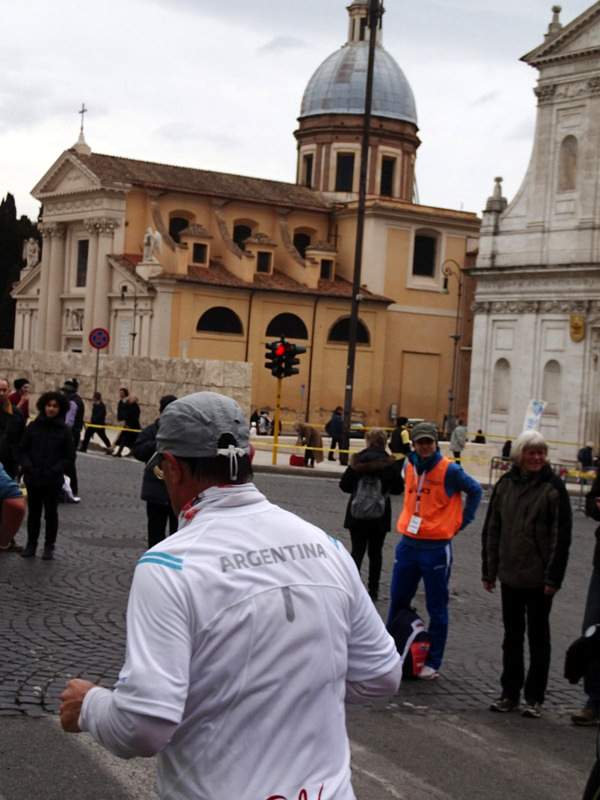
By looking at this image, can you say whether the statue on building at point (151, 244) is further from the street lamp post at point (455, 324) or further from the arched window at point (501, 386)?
the arched window at point (501, 386)

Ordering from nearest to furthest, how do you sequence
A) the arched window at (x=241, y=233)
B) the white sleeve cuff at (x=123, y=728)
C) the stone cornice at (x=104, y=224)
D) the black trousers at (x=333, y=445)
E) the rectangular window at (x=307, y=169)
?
the white sleeve cuff at (x=123, y=728) → the black trousers at (x=333, y=445) → the stone cornice at (x=104, y=224) → the arched window at (x=241, y=233) → the rectangular window at (x=307, y=169)

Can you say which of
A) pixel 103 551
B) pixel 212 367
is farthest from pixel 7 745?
pixel 212 367

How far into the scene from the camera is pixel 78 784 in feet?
18.2

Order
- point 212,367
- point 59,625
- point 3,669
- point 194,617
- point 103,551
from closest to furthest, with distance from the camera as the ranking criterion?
point 194,617
point 3,669
point 59,625
point 103,551
point 212,367

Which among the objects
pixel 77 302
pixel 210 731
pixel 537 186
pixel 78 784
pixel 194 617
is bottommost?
pixel 78 784

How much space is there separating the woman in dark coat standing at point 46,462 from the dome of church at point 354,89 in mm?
56451

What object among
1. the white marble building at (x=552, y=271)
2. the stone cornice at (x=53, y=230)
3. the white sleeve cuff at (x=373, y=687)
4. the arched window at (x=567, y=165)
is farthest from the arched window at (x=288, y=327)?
the white sleeve cuff at (x=373, y=687)

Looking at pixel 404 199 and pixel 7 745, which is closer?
pixel 7 745

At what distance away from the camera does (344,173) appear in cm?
6588

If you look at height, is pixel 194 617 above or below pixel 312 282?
below

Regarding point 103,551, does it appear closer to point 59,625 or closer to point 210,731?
point 59,625

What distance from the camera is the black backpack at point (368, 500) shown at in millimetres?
10984

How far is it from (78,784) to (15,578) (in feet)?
19.1

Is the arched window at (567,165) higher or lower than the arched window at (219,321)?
higher
